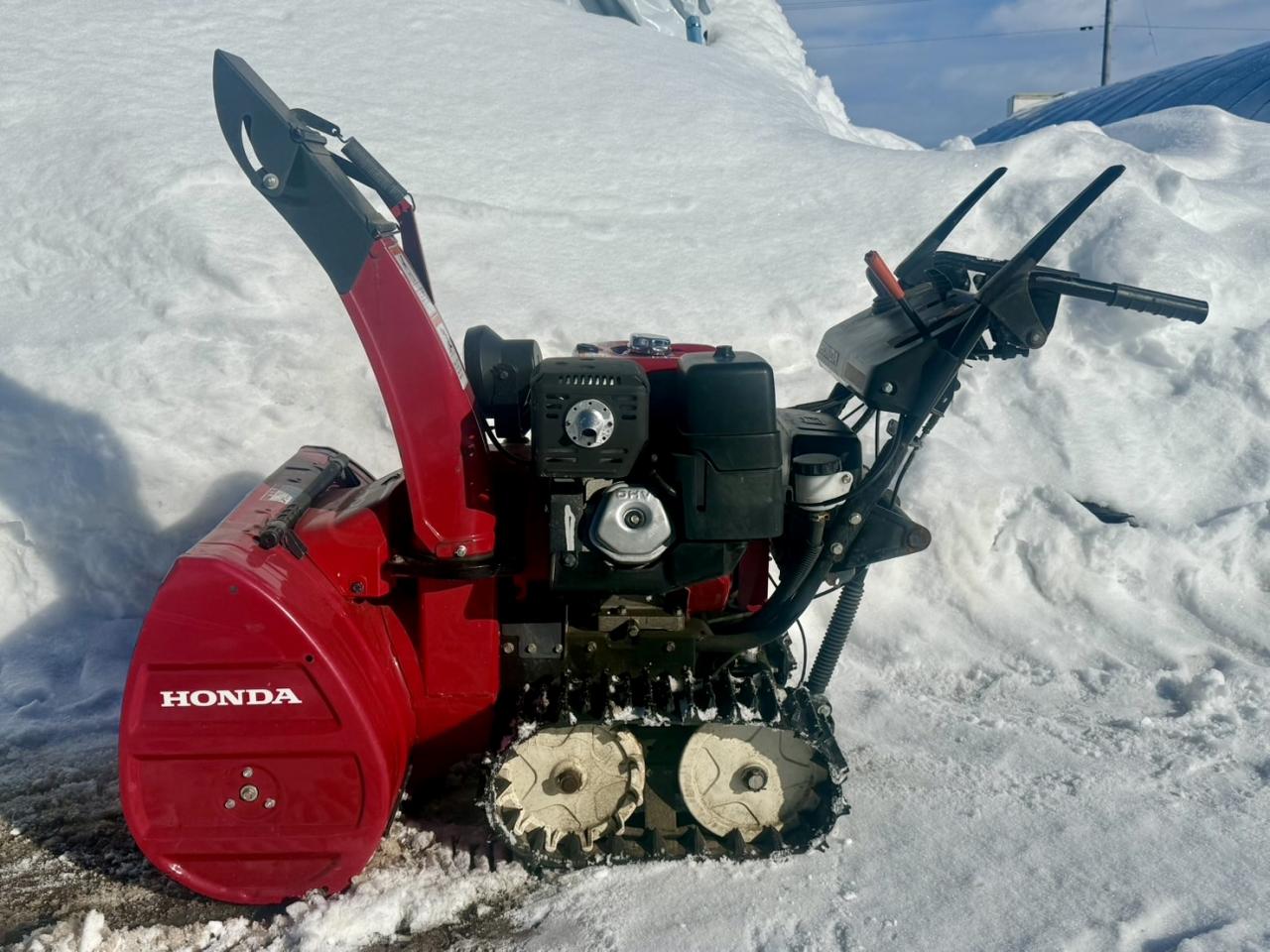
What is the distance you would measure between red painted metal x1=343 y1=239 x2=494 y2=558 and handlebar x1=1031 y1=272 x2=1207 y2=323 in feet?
5.02

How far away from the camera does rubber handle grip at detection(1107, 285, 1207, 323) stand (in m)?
2.88

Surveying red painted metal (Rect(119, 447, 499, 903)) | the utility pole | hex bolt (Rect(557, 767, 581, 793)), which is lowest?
the utility pole

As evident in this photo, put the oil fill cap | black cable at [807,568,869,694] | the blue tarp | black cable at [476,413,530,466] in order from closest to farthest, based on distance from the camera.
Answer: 1. the oil fill cap
2. black cable at [476,413,530,466]
3. black cable at [807,568,869,694]
4. the blue tarp

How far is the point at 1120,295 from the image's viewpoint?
9.47 feet

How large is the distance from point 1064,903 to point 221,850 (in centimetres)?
217

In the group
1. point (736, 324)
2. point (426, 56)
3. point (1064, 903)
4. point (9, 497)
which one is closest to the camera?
point (1064, 903)

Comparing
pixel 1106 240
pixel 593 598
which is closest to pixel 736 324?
pixel 1106 240

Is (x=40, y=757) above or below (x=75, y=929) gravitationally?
below

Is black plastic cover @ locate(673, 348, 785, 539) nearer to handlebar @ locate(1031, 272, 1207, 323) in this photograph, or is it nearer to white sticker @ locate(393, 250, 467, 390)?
white sticker @ locate(393, 250, 467, 390)

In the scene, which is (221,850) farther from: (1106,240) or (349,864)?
(1106,240)

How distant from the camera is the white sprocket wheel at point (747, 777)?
3.05 meters

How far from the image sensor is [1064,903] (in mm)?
2867

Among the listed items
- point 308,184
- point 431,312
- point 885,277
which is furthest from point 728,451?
point 308,184

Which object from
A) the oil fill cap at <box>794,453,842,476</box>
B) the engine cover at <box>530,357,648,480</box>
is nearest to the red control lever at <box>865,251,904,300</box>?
the oil fill cap at <box>794,453,842,476</box>
